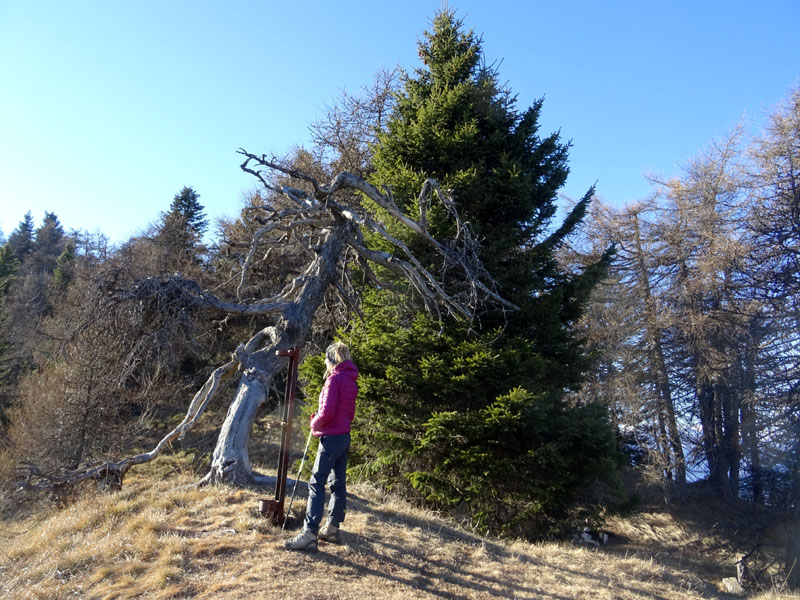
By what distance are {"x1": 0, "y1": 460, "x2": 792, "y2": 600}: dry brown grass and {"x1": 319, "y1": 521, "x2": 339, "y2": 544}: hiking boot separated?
0.07 m

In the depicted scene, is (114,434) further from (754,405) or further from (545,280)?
(754,405)

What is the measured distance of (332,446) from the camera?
4.75m

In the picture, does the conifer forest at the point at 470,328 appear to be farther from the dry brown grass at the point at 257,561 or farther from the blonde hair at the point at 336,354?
the blonde hair at the point at 336,354

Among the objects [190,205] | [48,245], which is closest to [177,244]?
[190,205]

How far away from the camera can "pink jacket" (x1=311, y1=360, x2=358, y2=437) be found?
4722 mm

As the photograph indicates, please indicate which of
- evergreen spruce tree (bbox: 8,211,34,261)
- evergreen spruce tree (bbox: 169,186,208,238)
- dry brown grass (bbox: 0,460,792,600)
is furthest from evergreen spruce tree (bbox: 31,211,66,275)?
dry brown grass (bbox: 0,460,792,600)

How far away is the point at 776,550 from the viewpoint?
48.5 ft

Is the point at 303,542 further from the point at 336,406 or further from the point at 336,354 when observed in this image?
the point at 336,354

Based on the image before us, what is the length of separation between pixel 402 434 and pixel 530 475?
2263 mm

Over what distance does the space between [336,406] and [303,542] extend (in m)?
1.21

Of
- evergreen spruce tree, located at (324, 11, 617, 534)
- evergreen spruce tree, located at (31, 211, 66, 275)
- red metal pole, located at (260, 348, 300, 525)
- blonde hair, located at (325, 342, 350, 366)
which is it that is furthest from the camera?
evergreen spruce tree, located at (31, 211, 66, 275)

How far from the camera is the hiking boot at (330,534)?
16.1 feet

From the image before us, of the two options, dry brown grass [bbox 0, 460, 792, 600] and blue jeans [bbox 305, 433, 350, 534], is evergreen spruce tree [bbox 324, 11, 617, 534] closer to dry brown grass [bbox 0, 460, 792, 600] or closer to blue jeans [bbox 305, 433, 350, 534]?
dry brown grass [bbox 0, 460, 792, 600]

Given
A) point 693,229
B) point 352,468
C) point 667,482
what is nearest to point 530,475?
point 352,468
